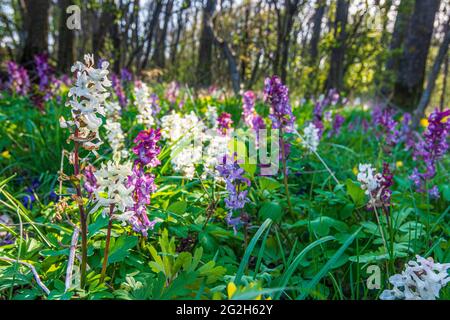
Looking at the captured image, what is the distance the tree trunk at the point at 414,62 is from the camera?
788cm

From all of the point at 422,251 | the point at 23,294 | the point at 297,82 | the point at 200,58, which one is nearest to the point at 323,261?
the point at 422,251

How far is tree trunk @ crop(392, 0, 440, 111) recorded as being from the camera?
7.88 metres

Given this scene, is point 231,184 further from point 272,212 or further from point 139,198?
point 139,198

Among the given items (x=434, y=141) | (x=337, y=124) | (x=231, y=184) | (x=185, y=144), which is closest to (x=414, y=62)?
(x=337, y=124)

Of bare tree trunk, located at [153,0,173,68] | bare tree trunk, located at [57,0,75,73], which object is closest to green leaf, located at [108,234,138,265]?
bare tree trunk, located at [153,0,173,68]

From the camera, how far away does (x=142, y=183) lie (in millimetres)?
1490

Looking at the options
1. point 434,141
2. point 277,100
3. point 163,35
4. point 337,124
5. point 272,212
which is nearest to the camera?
point 272,212

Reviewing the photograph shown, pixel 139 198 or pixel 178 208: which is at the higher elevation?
pixel 139 198

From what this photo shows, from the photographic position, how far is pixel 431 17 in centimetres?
778

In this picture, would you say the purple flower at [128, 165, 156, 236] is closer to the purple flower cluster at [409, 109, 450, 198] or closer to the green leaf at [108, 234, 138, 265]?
the green leaf at [108, 234, 138, 265]

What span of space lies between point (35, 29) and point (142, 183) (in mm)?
6531

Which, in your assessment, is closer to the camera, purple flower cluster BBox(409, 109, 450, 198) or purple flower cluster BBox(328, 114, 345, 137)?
purple flower cluster BBox(409, 109, 450, 198)

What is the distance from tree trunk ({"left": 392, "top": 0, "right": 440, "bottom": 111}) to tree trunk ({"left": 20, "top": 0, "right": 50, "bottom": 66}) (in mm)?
6446
